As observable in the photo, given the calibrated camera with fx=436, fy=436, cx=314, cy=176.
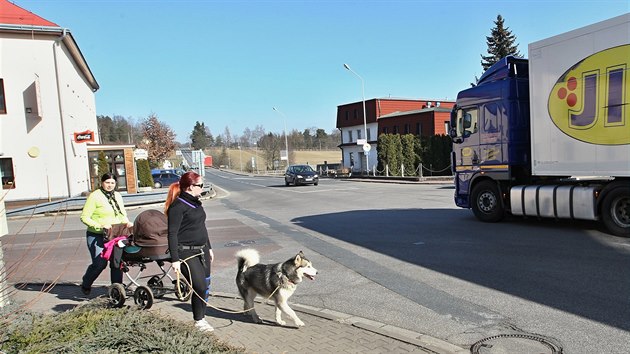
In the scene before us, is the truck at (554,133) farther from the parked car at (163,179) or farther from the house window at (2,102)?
the parked car at (163,179)

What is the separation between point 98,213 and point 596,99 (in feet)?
30.8

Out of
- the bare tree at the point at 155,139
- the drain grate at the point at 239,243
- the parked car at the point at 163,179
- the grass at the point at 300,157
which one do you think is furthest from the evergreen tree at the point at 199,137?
the drain grate at the point at 239,243

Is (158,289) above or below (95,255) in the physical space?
below

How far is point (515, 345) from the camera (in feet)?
14.0

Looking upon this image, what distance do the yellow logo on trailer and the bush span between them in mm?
37406

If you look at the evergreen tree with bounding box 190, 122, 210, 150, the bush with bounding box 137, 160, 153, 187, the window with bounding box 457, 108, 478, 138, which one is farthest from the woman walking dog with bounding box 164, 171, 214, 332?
the evergreen tree with bounding box 190, 122, 210, 150

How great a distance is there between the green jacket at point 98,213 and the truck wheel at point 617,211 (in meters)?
9.28

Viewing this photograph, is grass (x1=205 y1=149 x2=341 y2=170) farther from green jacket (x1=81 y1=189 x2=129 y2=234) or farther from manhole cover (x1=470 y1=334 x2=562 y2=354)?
manhole cover (x1=470 y1=334 x2=562 y2=354)

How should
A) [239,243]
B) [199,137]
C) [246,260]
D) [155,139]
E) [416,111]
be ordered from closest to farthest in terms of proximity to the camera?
1. [246,260]
2. [239,243]
3. [416,111]
4. [155,139]
5. [199,137]

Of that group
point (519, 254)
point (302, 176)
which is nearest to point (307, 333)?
point (519, 254)

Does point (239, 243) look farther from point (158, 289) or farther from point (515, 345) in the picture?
point (515, 345)

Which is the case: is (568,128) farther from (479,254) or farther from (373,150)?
(373,150)

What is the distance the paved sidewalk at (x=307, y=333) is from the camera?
13.9ft

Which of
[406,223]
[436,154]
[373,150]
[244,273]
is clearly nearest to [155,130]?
[373,150]
